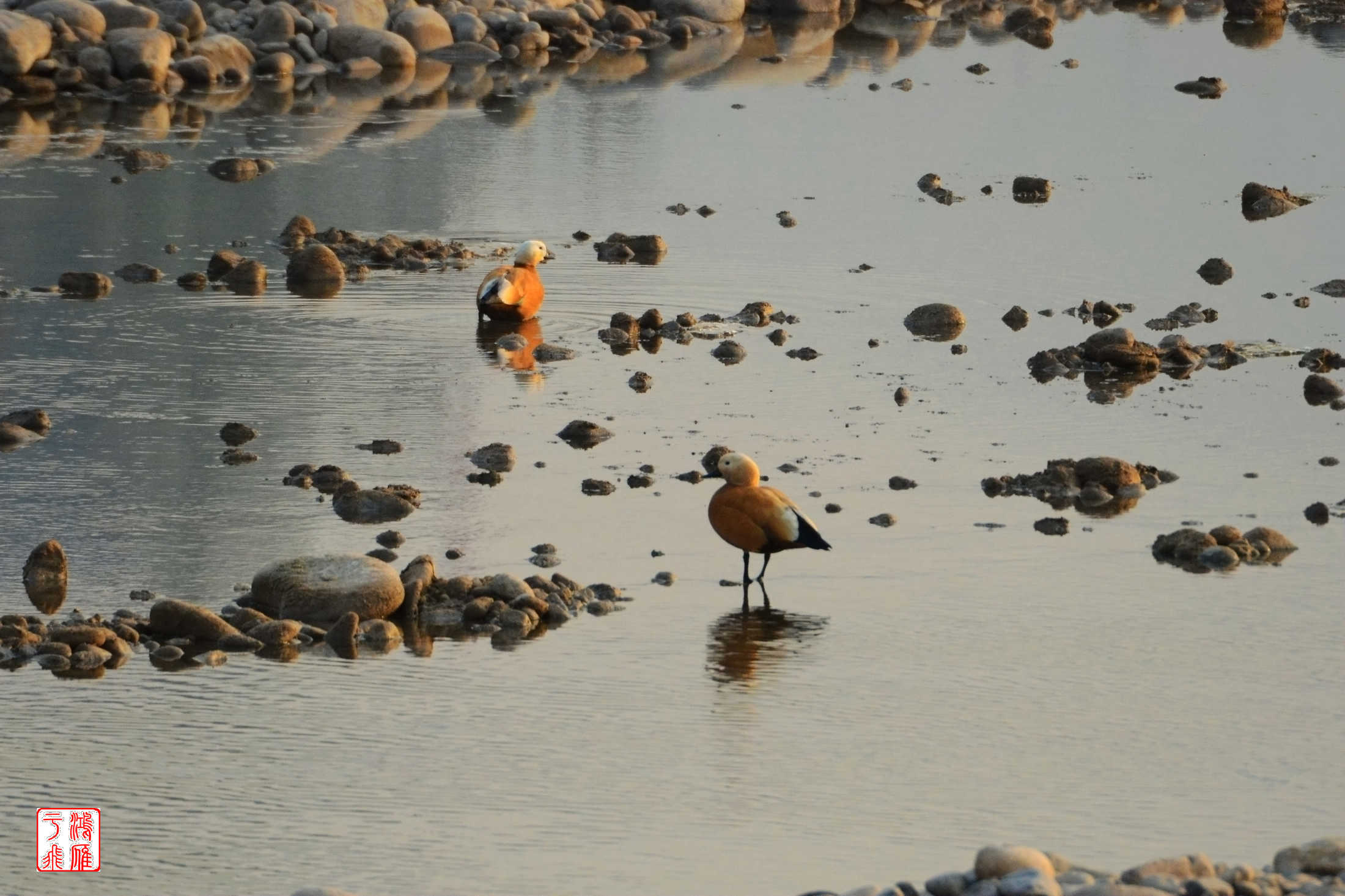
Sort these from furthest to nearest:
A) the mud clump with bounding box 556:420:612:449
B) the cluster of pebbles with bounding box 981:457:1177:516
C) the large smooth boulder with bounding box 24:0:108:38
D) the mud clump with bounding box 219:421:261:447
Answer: the large smooth boulder with bounding box 24:0:108:38 → the mud clump with bounding box 556:420:612:449 → the mud clump with bounding box 219:421:261:447 → the cluster of pebbles with bounding box 981:457:1177:516

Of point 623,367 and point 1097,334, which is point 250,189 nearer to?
point 623,367

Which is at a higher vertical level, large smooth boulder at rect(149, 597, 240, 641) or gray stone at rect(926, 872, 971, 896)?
gray stone at rect(926, 872, 971, 896)

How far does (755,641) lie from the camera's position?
12406 mm

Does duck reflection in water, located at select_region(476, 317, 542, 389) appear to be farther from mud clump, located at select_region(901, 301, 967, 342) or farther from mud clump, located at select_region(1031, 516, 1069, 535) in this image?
mud clump, located at select_region(1031, 516, 1069, 535)

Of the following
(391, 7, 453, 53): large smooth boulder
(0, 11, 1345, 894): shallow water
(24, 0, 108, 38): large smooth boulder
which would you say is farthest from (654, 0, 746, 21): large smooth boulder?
(0, 11, 1345, 894): shallow water

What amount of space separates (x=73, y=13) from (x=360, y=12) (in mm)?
5853

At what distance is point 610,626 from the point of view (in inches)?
493

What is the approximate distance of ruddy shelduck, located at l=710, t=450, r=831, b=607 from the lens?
13047 millimetres

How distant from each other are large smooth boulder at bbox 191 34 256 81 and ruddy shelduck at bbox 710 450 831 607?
86.9 feet

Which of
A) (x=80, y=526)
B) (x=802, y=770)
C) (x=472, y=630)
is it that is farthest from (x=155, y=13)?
(x=802, y=770)

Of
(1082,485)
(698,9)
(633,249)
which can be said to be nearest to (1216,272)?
(633,249)

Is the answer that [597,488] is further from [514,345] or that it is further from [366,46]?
[366,46]

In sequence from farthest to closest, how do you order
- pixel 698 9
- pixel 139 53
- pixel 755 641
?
pixel 698 9, pixel 139 53, pixel 755 641

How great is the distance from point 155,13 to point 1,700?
27688 millimetres
